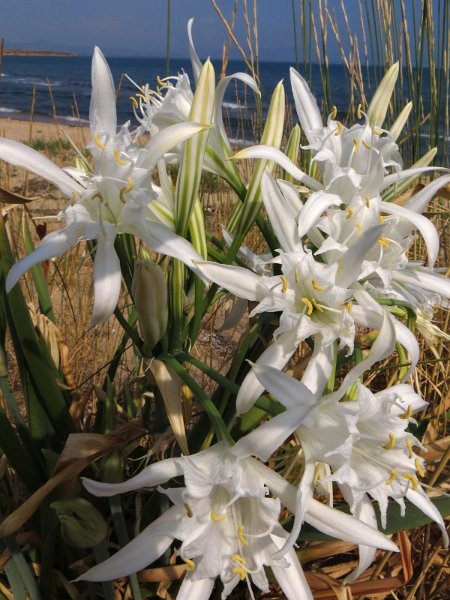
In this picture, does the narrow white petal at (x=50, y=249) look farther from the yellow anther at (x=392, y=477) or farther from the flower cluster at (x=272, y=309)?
the yellow anther at (x=392, y=477)

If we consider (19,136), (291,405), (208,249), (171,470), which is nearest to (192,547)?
(171,470)

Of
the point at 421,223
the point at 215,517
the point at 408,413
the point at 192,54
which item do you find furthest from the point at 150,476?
the point at 192,54

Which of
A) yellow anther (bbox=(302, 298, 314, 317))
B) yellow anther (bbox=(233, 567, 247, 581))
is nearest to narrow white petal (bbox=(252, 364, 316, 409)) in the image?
yellow anther (bbox=(302, 298, 314, 317))

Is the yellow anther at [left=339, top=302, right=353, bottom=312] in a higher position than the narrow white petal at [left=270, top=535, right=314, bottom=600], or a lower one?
higher

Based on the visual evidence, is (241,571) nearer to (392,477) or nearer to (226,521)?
(226,521)

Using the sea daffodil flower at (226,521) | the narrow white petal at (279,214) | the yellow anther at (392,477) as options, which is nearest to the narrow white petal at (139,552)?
the sea daffodil flower at (226,521)

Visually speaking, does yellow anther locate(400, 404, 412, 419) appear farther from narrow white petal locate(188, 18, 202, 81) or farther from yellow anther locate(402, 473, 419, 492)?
narrow white petal locate(188, 18, 202, 81)

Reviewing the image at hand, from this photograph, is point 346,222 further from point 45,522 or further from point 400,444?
point 45,522
